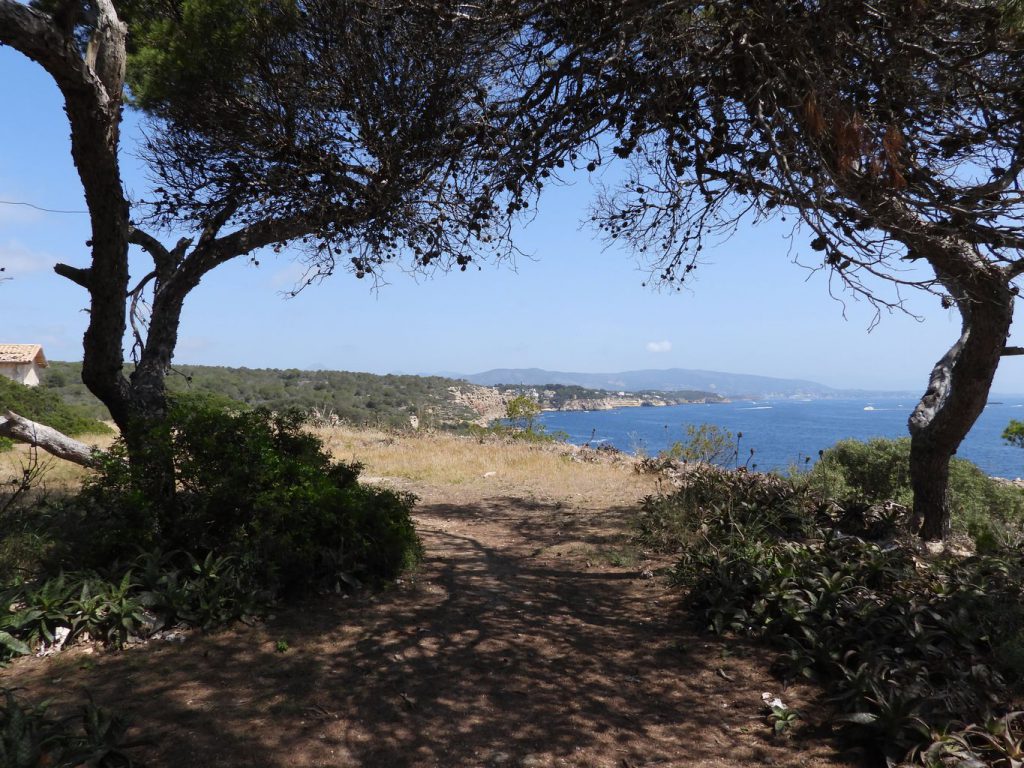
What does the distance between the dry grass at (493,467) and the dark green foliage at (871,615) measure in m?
3.91

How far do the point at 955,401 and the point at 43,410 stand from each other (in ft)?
60.9

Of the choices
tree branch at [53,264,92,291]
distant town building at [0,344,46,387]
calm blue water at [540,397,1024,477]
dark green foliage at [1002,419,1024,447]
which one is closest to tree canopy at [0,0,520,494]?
tree branch at [53,264,92,291]

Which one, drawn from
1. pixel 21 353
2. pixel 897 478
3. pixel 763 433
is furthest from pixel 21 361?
pixel 763 433

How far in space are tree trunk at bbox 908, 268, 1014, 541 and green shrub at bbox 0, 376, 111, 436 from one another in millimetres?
15830

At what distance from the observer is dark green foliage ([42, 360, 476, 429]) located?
2442cm

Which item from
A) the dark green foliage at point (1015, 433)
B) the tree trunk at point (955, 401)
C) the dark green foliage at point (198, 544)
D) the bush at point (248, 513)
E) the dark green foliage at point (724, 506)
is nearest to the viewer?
the dark green foliage at point (198, 544)

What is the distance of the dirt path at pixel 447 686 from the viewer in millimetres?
3117

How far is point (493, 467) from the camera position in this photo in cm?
1322

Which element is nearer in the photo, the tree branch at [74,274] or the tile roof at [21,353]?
the tree branch at [74,274]

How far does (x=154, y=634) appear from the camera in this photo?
4180mm

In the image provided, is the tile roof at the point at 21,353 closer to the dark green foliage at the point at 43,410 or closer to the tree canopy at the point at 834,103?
the dark green foliage at the point at 43,410

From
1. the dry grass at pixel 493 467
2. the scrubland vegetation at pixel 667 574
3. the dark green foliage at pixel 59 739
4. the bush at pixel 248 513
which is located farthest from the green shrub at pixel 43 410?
the dark green foliage at pixel 59 739

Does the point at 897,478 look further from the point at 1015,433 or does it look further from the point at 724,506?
the point at 1015,433

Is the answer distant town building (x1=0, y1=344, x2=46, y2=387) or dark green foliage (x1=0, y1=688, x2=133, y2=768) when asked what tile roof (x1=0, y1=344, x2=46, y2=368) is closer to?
distant town building (x1=0, y1=344, x2=46, y2=387)
